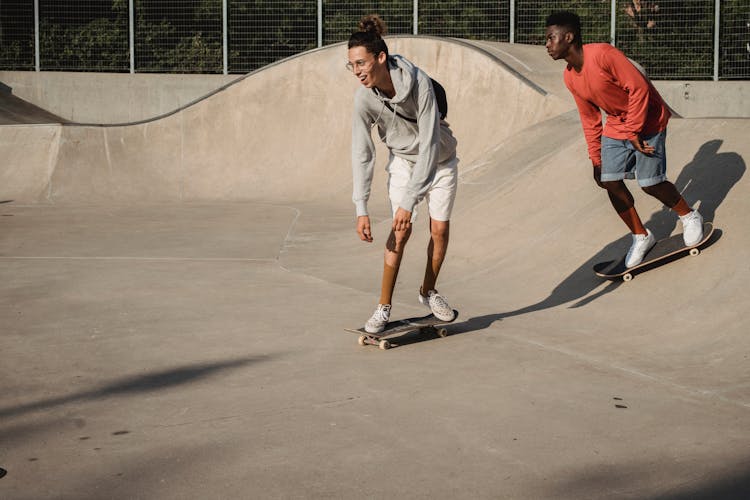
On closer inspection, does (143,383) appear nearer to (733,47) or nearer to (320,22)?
(733,47)

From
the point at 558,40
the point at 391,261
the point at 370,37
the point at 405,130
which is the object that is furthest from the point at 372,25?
the point at 558,40

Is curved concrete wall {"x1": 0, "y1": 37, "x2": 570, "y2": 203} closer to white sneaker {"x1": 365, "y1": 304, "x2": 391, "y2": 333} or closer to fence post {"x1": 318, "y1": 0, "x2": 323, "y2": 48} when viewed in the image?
fence post {"x1": 318, "y1": 0, "x2": 323, "y2": 48}

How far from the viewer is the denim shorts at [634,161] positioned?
20.8 ft

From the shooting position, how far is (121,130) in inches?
616

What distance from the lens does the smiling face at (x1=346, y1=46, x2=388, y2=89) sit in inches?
195

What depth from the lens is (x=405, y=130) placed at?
5402mm

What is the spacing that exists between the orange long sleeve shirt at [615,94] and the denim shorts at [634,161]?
0.06 m

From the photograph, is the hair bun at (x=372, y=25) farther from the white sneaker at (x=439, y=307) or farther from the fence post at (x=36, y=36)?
the fence post at (x=36, y=36)

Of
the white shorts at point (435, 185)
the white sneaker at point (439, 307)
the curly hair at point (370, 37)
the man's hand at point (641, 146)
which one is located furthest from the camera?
the man's hand at point (641, 146)

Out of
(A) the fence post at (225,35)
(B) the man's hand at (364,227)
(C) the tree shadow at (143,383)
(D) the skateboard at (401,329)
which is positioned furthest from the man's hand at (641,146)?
(A) the fence post at (225,35)

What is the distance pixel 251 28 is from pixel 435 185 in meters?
17.8

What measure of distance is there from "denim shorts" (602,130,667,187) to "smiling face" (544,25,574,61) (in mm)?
826

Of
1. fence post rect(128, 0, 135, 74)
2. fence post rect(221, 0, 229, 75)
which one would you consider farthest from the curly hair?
fence post rect(128, 0, 135, 74)

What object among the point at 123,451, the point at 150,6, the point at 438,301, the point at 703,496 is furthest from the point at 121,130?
the point at 703,496
